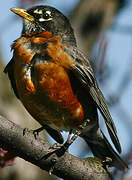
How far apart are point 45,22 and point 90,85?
3.31 ft

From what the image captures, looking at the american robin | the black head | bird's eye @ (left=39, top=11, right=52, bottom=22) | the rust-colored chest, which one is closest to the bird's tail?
the american robin

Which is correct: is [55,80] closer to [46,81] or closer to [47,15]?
[46,81]

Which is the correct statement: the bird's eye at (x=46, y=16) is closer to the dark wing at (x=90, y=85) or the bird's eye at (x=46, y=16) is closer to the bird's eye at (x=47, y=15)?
the bird's eye at (x=47, y=15)

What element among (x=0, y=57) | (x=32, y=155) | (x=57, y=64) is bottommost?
(x=0, y=57)

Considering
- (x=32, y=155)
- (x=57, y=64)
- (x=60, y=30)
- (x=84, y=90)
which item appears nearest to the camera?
(x=32, y=155)

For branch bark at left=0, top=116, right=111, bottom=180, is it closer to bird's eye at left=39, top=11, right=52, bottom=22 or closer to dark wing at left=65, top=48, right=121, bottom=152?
dark wing at left=65, top=48, right=121, bottom=152

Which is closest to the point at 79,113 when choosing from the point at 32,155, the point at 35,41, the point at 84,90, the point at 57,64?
the point at 84,90

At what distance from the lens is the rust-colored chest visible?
14.3 feet

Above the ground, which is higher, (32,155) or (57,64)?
(57,64)

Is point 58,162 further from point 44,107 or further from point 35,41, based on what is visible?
point 35,41

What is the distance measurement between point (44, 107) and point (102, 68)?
3.08 ft

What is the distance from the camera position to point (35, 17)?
5.11m

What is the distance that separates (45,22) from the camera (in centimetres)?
509

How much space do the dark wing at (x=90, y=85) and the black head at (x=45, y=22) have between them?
281 millimetres
